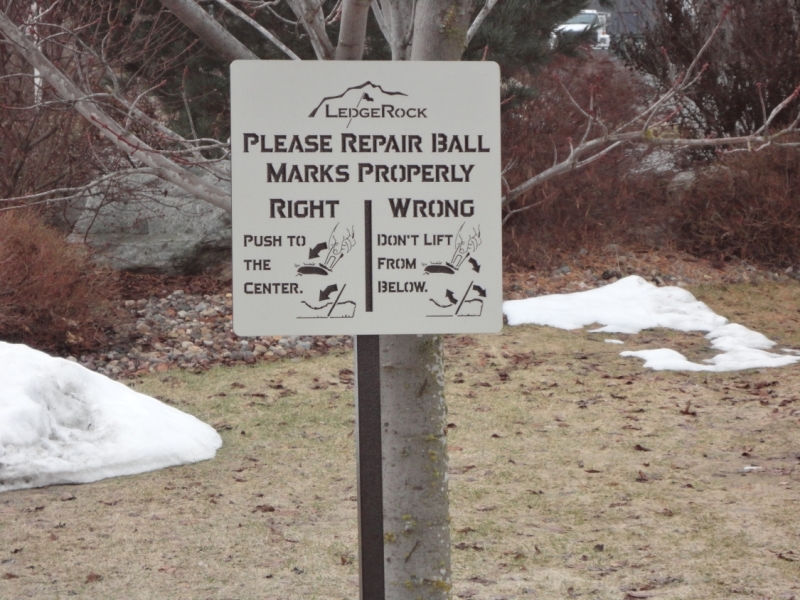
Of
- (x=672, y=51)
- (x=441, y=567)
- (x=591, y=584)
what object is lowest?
(x=591, y=584)

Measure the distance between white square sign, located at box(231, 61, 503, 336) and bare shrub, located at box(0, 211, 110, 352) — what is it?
5.25 m

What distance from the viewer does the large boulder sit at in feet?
33.7

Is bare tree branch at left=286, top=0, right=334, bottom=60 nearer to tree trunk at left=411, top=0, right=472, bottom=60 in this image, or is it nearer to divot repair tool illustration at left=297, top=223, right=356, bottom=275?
tree trunk at left=411, top=0, right=472, bottom=60

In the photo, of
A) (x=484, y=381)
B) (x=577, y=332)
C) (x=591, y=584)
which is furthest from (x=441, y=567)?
(x=577, y=332)

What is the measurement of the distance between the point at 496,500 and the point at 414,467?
211cm

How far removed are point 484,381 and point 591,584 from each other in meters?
3.56

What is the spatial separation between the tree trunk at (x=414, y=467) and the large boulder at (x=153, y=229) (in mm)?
7541

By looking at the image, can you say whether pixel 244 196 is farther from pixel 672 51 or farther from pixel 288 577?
pixel 672 51

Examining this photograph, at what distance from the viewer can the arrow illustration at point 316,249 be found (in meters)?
2.35

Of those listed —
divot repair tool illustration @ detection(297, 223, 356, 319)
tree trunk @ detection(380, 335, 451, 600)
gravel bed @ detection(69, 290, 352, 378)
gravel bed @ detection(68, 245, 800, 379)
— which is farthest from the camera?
gravel bed @ detection(68, 245, 800, 379)

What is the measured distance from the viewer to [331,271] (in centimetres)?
235

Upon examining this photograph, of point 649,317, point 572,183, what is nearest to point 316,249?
point 649,317

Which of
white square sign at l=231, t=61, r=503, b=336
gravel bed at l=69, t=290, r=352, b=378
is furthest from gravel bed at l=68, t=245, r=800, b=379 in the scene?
white square sign at l=231, t=61, r=503, b=336

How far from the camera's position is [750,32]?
12.4m
